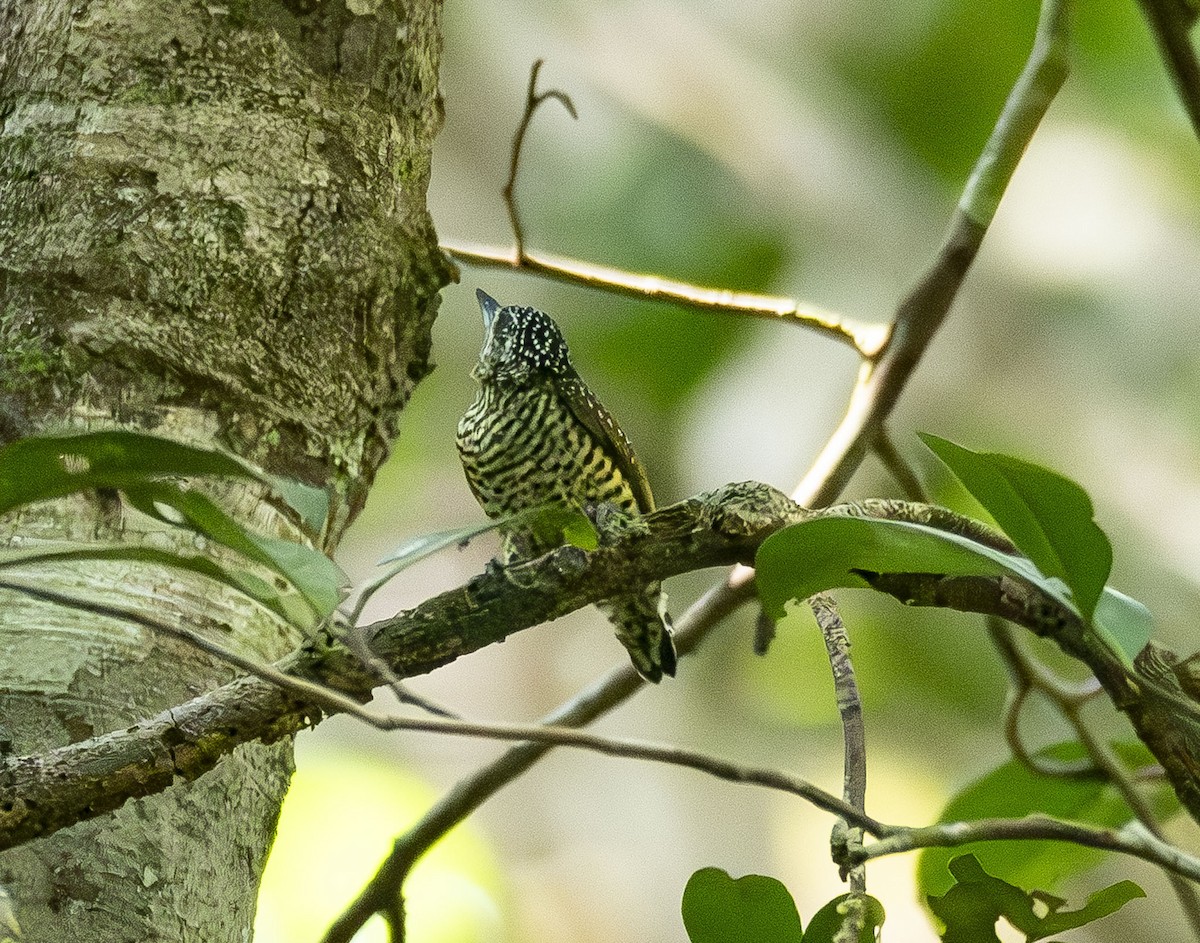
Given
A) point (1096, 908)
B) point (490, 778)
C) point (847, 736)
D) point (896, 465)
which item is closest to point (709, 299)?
point (896, 465)

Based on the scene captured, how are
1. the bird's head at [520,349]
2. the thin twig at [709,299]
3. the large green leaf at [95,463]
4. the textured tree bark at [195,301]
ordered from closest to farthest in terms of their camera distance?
the large green leaf at [95,463] < the textured tree bark at [195,301] < the thin twig at [709,299] < the bird's head at [520,349]

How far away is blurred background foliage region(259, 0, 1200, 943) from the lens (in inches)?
154

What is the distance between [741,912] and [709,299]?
1.08 m

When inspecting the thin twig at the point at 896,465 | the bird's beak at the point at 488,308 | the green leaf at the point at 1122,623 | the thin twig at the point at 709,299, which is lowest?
the green leaf at the point at 1122,623

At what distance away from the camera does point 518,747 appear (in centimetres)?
187

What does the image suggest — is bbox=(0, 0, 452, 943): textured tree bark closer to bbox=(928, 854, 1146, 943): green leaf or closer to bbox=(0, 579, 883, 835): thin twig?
bbox=(0, 579, 883, 835): thin twig

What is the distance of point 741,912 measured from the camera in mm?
1079

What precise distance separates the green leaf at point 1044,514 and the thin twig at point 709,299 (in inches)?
36.9

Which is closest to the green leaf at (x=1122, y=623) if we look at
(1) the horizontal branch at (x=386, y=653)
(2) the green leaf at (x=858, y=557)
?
(2) the green leaf at (x=858, y=557)

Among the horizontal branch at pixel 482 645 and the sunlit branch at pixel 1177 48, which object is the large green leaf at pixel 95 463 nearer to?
the horizontal branch at pixel 482 645

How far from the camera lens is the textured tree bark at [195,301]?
130 cm

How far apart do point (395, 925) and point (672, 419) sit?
317 centimetres

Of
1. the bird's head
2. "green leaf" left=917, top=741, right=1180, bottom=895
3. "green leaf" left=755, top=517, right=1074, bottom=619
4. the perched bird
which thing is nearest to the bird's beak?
the bird's head

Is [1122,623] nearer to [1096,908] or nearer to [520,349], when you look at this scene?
[1096,908]
